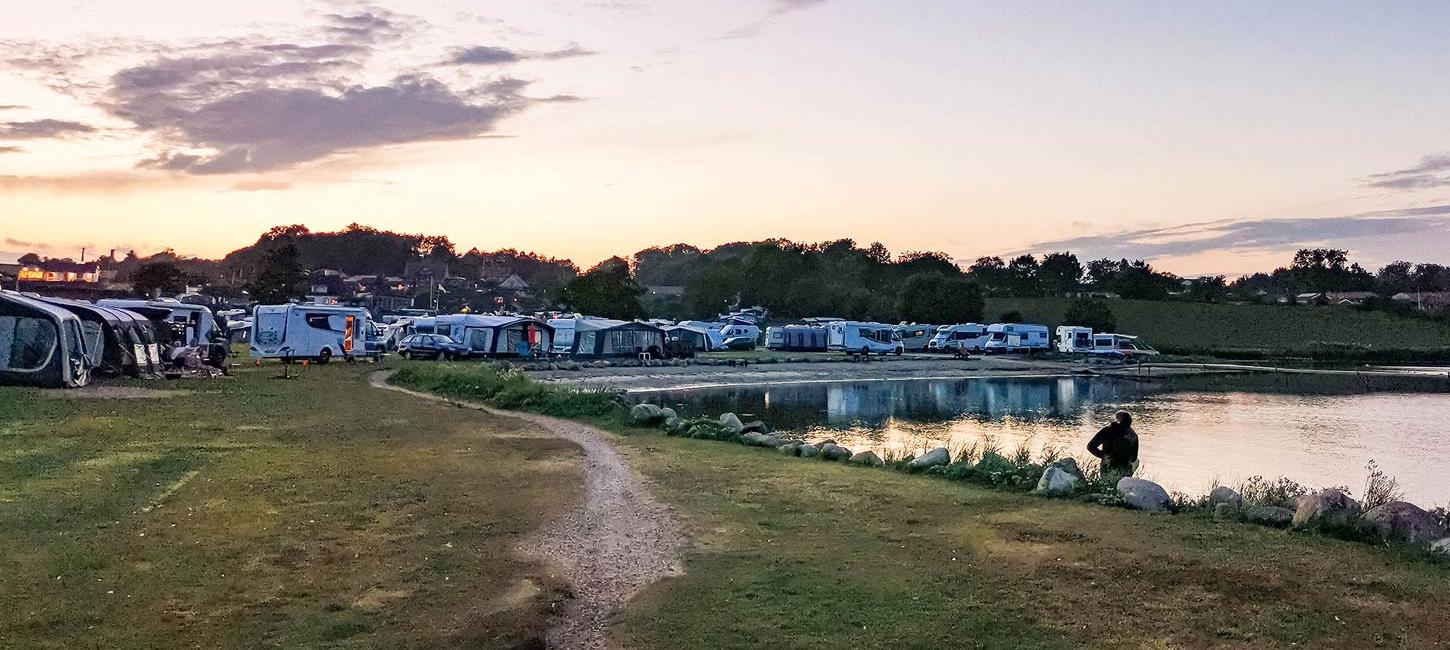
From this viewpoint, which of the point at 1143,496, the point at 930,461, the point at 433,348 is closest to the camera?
the point at 1143,496

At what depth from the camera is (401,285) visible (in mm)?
141500

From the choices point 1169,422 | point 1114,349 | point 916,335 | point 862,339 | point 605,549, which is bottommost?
point 1169,422

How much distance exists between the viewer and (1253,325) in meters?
101

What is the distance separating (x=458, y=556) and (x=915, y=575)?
4237 mm

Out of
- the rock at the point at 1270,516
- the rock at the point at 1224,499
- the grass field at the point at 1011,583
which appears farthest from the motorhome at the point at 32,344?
the rock at the point at 1270,516

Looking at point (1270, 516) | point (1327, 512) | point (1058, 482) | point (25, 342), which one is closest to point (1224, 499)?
point (1270, 516)

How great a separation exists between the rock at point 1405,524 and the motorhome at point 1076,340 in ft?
226

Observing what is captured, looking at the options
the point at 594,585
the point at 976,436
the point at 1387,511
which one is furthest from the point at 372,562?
the point at 976,436

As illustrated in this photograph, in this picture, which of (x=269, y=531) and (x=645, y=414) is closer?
(x=269, y=531)

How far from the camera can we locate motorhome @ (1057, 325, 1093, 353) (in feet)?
254

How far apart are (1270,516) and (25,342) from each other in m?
27.2

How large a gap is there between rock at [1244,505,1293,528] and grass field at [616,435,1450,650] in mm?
346

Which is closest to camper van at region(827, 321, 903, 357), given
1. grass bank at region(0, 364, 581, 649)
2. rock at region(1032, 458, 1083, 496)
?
grass bank at region(0, 364, 581, 649)

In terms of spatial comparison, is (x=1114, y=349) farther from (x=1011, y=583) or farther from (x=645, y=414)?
(x=1011, y=583)
